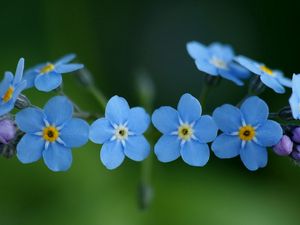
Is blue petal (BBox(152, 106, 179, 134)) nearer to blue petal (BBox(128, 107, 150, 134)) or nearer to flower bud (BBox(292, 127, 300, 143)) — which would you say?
blue petal (BBox(128, 107, 150, 134))

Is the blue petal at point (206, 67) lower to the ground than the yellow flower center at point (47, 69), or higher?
lower

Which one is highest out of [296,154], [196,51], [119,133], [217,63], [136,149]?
[196,51]

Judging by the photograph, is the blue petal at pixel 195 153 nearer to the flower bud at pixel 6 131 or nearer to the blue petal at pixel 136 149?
the blue petal at pixel 136 149

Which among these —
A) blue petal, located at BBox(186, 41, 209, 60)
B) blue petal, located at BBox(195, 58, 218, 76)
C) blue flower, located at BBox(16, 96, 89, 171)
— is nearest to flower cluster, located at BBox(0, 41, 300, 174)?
blue flower, located at BBox(16, 96, 89, 171)

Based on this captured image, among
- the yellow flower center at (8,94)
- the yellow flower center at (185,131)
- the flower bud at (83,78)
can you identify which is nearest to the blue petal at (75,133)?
the yellow flower center at (8,94)

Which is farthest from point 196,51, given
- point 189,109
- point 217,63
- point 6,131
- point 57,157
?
point 6,131

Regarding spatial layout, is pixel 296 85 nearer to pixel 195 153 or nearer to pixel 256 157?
pixel 256 157

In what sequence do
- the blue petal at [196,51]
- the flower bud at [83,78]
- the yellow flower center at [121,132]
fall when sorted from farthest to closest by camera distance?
the flower bud at [83,78] < the blue petal at [196,51] < the yellow flower center at [121,132]

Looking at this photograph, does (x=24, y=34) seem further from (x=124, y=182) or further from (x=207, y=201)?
(x=207, y=201)
